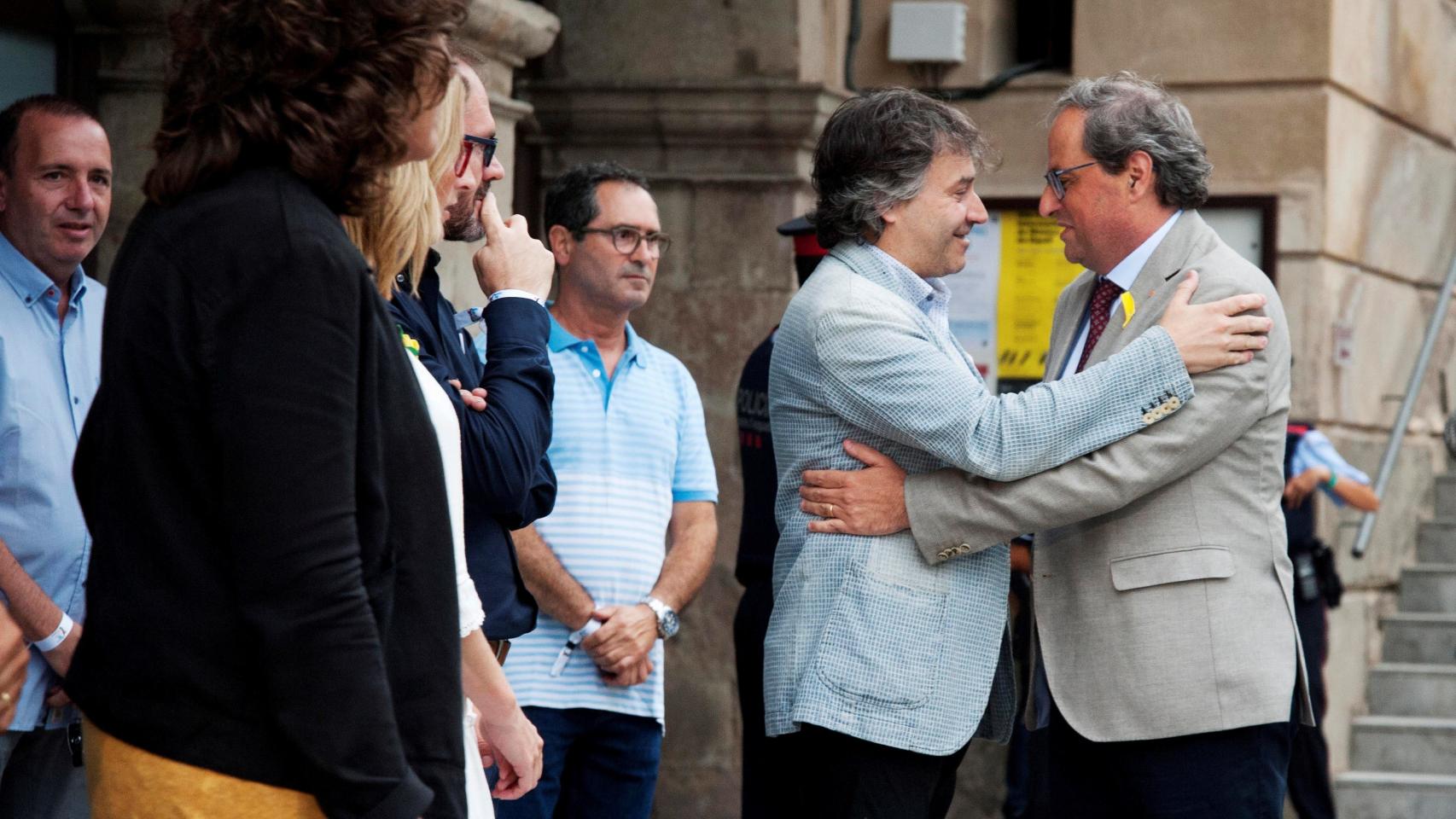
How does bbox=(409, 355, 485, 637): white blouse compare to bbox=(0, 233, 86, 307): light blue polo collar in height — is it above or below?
below

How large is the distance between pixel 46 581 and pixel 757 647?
175 centimetres

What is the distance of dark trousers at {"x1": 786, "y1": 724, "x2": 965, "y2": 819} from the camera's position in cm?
307

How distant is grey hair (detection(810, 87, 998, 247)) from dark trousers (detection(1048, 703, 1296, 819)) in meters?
1.03

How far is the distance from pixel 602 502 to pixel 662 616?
0.99 feet

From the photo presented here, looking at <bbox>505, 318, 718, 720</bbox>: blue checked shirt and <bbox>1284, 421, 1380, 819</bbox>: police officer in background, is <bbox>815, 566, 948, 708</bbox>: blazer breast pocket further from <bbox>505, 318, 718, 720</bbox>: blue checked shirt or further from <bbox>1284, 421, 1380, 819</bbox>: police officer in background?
<bbox>1284, 421, 1380, 819</bbox>: police officer in background

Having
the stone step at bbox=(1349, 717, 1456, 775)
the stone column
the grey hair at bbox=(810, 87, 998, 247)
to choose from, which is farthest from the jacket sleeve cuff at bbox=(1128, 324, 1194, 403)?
the stone step at bbox=(1349, 717, 1456, 775)

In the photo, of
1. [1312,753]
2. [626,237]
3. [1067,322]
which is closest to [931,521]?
[1067,322]

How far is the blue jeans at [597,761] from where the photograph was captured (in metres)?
4.07

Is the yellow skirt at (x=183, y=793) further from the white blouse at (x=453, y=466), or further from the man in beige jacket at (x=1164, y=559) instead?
the man in beige jacket at (x=1164, y=559)

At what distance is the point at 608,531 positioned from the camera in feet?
14.0

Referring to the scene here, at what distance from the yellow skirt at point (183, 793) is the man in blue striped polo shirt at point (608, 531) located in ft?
7.13

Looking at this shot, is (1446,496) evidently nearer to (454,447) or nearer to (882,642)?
(882,642)

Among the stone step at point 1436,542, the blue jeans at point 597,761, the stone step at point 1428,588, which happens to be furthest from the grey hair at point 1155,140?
the stone step at point 1436,542

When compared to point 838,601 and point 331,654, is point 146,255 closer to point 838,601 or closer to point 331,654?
point 331,654
